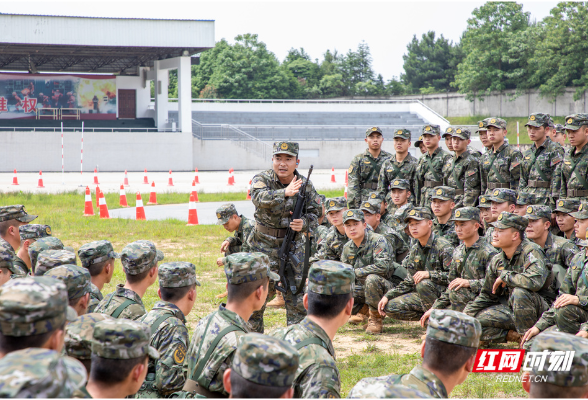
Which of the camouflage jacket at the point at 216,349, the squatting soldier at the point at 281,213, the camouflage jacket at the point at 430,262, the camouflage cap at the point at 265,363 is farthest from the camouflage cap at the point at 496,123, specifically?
the camouflage cap at the point at 265,363

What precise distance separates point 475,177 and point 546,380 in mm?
6784

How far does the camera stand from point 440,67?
7138 cm

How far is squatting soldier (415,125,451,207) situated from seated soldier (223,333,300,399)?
6884 mm

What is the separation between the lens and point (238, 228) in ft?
26.9

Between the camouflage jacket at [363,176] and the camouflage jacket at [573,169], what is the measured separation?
9.28ft

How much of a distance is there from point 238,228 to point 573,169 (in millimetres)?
4686

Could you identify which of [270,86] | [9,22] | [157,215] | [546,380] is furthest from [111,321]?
[270,86]

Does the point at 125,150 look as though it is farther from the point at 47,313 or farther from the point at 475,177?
the point at 47,313

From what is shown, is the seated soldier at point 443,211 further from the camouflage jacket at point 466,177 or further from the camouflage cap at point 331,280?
the camouflage cap at point 331,280

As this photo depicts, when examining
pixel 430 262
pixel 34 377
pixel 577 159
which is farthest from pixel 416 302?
pixel 34 377

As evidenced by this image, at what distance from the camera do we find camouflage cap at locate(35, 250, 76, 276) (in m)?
4.73

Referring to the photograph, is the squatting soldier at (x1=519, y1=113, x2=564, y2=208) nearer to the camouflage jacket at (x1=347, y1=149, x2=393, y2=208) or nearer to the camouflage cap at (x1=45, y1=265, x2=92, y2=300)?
the camouflage jacket at (x1=347, y1=149, x2=393, y2=208)

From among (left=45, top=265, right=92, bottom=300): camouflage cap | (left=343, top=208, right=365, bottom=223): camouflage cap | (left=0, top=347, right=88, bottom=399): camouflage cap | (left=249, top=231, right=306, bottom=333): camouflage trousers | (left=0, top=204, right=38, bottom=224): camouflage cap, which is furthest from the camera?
(left=343, top=208, right=365, bottom=223): camouflage cap

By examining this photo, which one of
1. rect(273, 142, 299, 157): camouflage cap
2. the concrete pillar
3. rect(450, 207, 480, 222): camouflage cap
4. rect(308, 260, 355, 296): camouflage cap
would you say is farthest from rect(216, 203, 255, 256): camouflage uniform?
the concrete pillar
